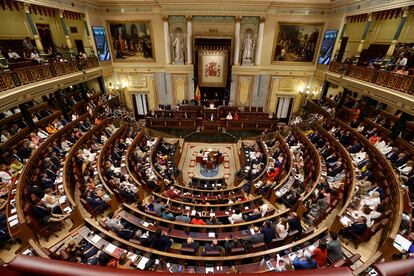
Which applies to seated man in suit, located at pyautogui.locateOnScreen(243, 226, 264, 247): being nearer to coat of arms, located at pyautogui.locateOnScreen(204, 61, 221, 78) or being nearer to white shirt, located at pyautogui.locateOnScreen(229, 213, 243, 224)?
white shirt, located at pyautogui.locateOnScreen(229, 213, 243, 224)

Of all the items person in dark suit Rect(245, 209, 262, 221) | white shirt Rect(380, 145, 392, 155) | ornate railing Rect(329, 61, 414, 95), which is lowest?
person in dark suit Rect(245, 209, 262, 221)

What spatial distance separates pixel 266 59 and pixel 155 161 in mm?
10899

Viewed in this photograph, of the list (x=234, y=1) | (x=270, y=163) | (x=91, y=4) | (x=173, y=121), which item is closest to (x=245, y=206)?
(x=270, y=163)

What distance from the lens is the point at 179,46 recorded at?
15.1 metres

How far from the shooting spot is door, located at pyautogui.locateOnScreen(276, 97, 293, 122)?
669 inches

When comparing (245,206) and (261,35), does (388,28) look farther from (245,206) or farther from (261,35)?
(245,206)

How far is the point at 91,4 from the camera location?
13773mm

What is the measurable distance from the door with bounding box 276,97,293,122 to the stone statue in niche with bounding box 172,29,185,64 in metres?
8.26

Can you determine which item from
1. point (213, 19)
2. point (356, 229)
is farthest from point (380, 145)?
point (213, 19)

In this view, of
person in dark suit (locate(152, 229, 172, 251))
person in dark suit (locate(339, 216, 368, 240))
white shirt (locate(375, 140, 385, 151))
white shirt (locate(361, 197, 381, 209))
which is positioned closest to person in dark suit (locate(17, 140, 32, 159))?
person in dark suit (locate(152, 229, 172, 251))

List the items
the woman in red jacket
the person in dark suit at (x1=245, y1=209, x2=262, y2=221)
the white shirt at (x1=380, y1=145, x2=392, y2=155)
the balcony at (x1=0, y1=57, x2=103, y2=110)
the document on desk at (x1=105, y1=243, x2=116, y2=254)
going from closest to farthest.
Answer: the woman in red jacket < the document on desk at (x1=105, y1=243, x2=116, y2=254) < the person in dark suit at (x1=245, y1=209, x2=262, y2=221) < the balcony at (x1=0, y1=57, x2=103, y2=110) < the white shirt at (x1=380, y1=145, x2=392, y2=155)

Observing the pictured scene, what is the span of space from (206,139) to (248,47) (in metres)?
7.24

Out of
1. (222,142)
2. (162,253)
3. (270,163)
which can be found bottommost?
(222,142)

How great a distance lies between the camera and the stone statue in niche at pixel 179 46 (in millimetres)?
14930
